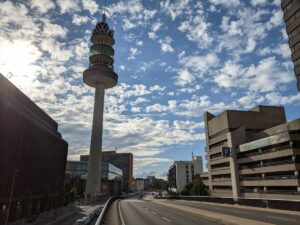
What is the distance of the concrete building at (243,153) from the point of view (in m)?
64.1

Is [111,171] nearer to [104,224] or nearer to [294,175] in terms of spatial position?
[294,175]

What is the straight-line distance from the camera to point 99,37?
102875mm

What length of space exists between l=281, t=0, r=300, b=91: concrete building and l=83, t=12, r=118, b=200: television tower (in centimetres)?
5872

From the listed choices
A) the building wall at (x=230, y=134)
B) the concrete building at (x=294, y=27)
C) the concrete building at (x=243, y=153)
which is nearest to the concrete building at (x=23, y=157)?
the concrete building at (x=243, y=153)

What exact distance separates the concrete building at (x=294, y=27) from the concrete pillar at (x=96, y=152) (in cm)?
6091

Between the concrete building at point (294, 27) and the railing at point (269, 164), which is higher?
the concrete building at point (294, 27)

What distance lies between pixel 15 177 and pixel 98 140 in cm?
4961

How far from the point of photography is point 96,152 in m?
91.1

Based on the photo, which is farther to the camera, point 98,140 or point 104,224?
point 98,140

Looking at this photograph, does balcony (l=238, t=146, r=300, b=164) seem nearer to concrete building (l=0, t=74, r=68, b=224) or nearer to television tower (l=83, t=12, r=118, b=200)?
television tower (l=83, t=12, r=118, b=200)

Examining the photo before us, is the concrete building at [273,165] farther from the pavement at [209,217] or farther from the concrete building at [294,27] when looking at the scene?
the pavement at [209,217]

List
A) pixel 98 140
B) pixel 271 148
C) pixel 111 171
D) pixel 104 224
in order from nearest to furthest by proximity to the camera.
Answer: pixel 104 224, pixel 271 148, pixel 98 140, pixel 111 171

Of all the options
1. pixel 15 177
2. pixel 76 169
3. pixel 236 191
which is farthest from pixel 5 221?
pixel 76 169

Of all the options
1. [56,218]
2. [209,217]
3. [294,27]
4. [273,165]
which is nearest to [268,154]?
[273,165]
